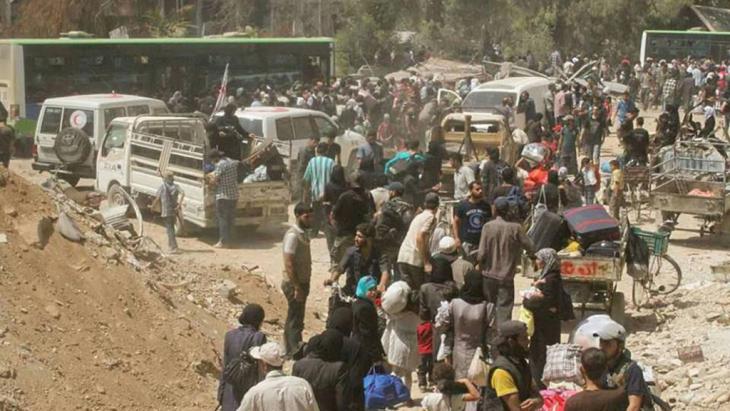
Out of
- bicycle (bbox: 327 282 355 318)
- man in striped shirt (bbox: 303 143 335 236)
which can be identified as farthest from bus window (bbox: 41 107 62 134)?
bicycle (bbox: 327 282 355 318)

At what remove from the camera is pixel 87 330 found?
1070 cm

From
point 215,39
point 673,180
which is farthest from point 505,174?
point 215,39

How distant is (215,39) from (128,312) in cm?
2329

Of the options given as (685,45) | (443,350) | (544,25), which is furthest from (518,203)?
(544,25)

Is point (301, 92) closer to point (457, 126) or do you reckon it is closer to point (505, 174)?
point (457, 126)

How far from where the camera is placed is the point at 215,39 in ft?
111

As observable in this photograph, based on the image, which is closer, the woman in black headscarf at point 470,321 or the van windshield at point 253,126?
the woman in black headscarf at point 470,321

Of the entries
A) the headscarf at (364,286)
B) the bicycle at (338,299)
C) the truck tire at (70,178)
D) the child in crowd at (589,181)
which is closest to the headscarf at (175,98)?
the truck tire at (70,178)

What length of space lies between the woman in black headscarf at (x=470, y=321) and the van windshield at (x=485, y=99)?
18772 mm

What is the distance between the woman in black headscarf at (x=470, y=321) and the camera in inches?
385

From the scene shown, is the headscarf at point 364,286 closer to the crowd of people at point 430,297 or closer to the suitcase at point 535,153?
the crowd of people at point 430,297

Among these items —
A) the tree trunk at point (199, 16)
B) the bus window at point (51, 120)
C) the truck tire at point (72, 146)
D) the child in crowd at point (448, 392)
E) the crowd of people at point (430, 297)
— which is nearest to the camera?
the crowd of people at point (430, 297)

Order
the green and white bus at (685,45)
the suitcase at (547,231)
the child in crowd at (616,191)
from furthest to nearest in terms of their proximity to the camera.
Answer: the green and white bus at (685,45) → the child in crowd at (616,191) → the suitcase at (547,231)

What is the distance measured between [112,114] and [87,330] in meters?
12.7
